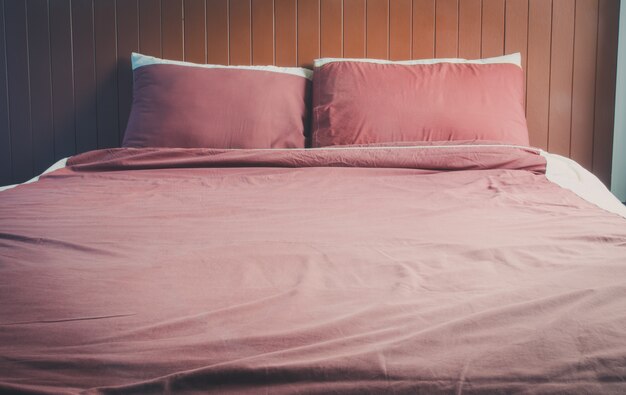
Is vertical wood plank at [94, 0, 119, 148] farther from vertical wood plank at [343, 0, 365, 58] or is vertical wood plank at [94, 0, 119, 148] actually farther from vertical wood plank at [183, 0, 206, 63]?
vertical wood plank at [343, 0, 365, 58]

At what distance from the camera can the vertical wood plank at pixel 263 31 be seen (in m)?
2.24

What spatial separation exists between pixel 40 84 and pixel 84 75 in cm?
21

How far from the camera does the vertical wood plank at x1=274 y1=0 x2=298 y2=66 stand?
2.24m

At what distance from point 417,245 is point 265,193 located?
0.53 meters

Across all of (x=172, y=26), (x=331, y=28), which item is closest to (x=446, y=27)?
(x=331, y=28)

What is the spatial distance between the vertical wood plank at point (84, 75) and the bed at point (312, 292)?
1.20 metres

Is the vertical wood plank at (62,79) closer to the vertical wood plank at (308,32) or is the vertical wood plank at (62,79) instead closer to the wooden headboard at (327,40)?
the wooden headboard at (327,40)

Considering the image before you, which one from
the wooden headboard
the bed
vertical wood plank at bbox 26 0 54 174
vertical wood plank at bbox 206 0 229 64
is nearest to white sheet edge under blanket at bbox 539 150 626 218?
the bed

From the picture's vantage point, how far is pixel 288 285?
610 millimetres

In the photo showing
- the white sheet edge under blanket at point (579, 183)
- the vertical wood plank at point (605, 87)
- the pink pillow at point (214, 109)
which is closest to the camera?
the white sheet edge under blanket at point (579, 183)

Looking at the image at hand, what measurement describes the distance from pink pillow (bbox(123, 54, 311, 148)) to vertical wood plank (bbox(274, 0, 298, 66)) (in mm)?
310

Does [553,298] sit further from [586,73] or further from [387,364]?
[586,73]

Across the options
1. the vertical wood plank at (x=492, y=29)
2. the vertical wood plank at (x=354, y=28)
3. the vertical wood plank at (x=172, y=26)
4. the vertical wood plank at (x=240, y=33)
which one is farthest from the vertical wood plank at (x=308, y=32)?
the vertical wood plank at (x=492, y=29)

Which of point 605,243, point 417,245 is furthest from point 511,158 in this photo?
point 417,245
